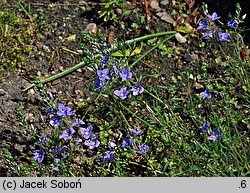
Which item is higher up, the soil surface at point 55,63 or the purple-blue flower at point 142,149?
the soil surface at point 55,63

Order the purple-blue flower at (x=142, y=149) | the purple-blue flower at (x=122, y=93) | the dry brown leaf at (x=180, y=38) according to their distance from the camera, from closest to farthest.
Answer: the purple-blue flower at (x=122, y=93) → the purple-blue flower at (x=142, y=149) → the dry brown leaf at (x=180, y=38)

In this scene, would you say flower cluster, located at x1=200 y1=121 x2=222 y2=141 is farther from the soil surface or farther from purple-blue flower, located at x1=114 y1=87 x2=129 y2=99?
the soil surface

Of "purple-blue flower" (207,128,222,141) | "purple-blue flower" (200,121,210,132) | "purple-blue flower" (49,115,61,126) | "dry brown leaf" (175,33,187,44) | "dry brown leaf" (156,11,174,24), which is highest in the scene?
"dry brown leaf" (156,11,174,24)

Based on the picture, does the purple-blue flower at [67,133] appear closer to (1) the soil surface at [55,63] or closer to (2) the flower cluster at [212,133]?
(1) the soil surface at [55,63]

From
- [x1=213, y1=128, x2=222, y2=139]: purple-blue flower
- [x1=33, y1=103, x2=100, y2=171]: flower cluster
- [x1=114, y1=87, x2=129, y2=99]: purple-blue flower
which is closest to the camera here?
[x1=213, y1=128, x2=222, y2=139]: purple-blue flower

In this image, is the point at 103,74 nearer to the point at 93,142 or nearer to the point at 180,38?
the point at 93,142

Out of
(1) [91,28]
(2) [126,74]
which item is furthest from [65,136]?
(1) [91,28]

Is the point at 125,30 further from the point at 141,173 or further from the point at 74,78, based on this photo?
the point at 141,173

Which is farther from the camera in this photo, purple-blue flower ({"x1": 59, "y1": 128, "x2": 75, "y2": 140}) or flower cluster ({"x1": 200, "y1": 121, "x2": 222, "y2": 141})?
purple-blue flower ({"x1": 59, "y1": 128, "x2": 75, "y2": 140})

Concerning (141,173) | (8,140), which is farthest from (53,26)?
(141,173)

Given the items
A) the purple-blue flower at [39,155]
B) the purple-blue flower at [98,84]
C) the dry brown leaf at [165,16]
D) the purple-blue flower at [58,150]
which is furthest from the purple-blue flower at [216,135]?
the dry brown leaf at [165,16]

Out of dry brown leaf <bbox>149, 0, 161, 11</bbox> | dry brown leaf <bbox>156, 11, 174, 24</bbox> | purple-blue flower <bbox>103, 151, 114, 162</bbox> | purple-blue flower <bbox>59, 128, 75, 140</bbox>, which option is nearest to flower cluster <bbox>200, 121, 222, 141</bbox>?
purple-blue flower <bbox>103, 151, 114, 162</bbox>

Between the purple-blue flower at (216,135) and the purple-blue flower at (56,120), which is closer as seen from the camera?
the purple-blue flower at (216,135)
